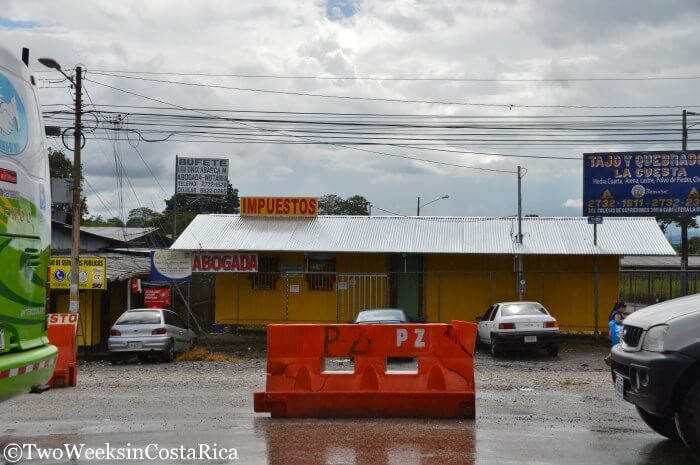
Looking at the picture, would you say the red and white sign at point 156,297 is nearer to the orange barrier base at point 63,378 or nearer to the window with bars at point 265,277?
the window with bars at point 265,277

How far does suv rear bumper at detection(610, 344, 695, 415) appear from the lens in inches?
281

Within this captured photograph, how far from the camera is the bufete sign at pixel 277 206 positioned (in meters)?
30.9

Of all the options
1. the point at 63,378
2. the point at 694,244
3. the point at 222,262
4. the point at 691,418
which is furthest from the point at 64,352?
the point at 694,244

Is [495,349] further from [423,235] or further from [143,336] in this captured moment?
[143,336]

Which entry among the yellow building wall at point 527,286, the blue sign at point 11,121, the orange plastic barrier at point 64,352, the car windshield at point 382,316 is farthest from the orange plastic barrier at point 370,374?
the yellow building wall at point 527,286

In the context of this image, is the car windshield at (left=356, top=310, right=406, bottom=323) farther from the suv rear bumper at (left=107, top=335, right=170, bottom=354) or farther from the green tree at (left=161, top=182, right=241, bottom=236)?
the green tree at (left=161, top=182, right=241, bottom=236)

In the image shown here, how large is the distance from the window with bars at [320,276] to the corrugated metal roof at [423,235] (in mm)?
931

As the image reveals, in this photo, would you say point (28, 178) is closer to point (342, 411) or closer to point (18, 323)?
point (18, 323)

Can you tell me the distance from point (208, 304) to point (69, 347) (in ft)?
52.4

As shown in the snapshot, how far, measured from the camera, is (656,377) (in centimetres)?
721

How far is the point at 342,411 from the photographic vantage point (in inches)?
395

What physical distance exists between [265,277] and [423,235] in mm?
5941

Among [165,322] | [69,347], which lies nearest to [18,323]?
[69,347]

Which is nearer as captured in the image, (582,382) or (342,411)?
(342,411)
